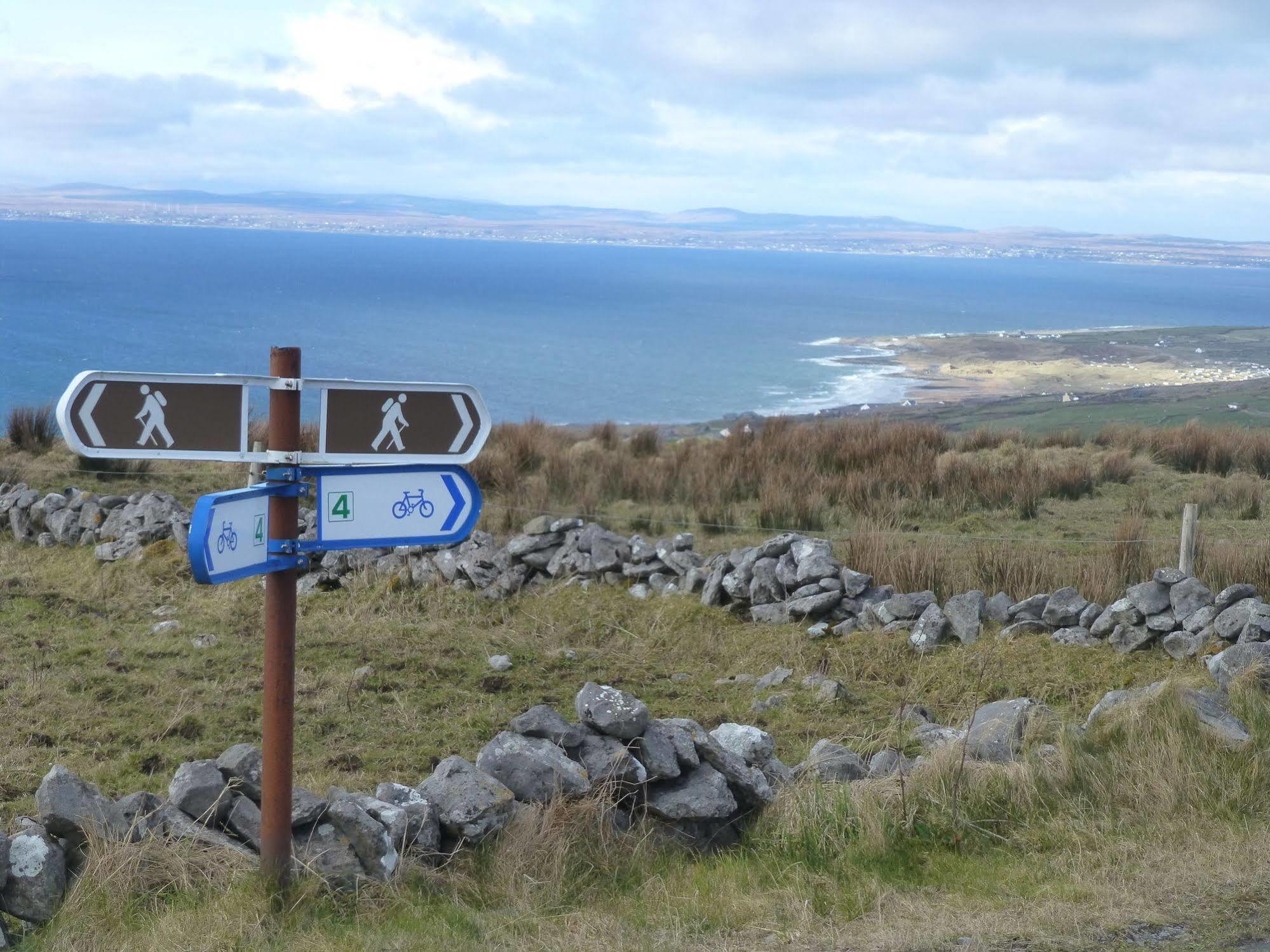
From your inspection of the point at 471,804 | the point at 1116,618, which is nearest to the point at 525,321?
the point at 1116,618

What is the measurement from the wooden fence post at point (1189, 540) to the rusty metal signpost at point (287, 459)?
6.30 m

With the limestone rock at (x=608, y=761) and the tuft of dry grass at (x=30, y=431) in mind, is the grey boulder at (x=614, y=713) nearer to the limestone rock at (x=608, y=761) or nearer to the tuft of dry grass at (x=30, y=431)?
the limestone rock at (x=608, y=761)

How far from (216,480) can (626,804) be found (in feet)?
31.2

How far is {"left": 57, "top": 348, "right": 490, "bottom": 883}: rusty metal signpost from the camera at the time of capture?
321 centimetres

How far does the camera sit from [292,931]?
350 centimetres

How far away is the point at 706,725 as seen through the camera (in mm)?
6312

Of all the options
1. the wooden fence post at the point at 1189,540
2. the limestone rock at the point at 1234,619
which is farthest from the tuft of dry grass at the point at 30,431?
the limestone rock at the point at 1234,619

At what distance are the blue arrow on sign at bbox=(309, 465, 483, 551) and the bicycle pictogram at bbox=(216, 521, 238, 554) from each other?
0.24 m

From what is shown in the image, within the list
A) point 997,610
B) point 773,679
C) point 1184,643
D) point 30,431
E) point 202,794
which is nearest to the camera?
point 202,794

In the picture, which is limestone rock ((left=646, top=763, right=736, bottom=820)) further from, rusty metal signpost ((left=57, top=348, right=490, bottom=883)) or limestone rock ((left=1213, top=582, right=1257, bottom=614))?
limestone rock ((left=1213, top=582, right=1257, bottom=614))

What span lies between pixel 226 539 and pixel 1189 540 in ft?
23.2

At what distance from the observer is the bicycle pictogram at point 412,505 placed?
11.4 ft

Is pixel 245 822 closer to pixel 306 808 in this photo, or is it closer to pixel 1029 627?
pixel 306 808

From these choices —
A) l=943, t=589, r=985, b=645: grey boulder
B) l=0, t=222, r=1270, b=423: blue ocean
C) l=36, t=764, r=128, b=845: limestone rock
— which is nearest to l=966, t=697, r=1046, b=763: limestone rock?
l=943, t=589, r=985, b=645: grey boulder
